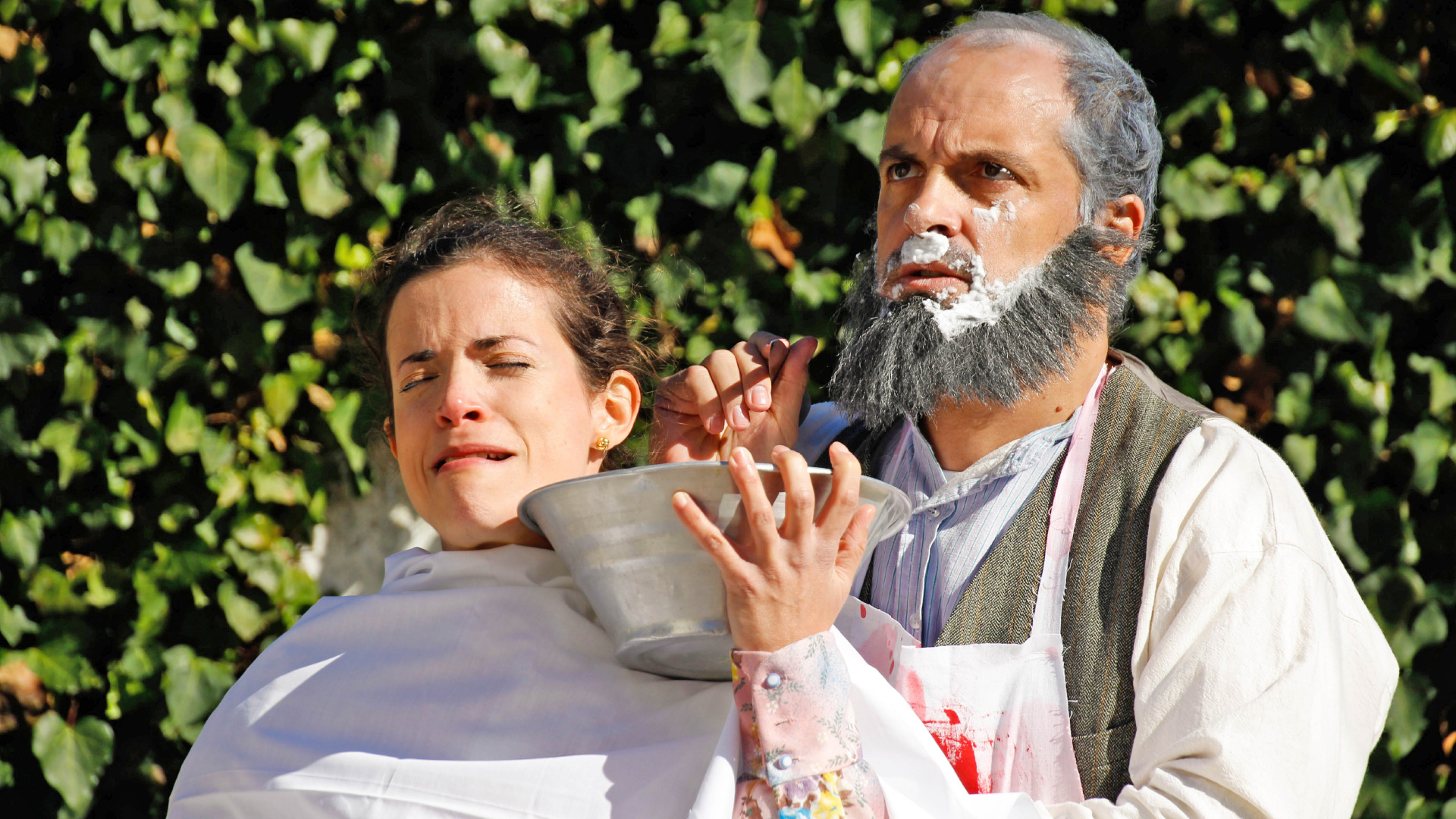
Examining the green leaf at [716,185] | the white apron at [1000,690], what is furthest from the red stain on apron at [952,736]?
the green leaf at [716,185]

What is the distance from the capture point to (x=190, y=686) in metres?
2.96

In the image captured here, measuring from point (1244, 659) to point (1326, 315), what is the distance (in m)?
1.58

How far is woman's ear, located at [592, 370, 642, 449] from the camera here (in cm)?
197

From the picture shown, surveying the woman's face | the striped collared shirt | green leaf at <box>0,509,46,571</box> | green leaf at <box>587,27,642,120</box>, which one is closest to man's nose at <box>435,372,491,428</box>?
the woman's face

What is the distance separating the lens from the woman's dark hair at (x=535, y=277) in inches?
76.3

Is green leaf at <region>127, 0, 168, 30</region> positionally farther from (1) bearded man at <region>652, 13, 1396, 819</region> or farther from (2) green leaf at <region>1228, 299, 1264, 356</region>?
(2) green leaf at <region>1228, 299, 1264, 356</region>

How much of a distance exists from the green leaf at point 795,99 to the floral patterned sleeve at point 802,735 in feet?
5.91

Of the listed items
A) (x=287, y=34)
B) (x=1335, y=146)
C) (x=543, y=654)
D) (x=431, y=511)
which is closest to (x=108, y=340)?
(x=287, y=34)

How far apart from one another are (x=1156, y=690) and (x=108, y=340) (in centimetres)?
256

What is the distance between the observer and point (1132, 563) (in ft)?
5.83

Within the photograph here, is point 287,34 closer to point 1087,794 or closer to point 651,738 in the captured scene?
point 651,738

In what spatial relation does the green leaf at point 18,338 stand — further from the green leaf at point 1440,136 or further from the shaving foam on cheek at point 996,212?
the green leaf at point 1440,136

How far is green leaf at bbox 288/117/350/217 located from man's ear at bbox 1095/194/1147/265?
5.88 feet

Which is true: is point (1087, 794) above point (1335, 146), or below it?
below
